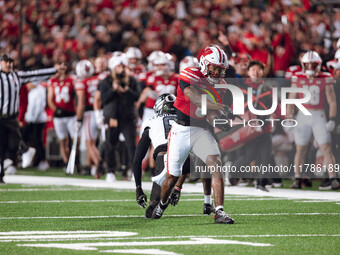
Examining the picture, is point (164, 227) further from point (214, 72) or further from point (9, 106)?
point (9, 106)

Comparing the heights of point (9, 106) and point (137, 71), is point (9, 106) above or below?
below

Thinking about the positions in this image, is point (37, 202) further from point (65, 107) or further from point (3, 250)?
point (65, 107)

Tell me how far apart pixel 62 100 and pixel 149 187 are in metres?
4.12

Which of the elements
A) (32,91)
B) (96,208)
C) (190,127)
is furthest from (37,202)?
(32,91)

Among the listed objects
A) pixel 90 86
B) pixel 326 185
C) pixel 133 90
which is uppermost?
pixel 133 90

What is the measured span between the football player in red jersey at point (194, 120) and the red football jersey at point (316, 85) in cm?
429

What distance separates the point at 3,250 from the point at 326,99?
284 inches

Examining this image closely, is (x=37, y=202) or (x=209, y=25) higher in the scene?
(x=209, y=25)

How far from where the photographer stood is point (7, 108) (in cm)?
1361

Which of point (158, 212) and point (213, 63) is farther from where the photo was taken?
point (158, 212)

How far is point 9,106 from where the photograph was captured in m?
13.6

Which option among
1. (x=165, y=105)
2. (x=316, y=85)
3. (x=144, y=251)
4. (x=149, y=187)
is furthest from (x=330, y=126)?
(x=144, y=251)

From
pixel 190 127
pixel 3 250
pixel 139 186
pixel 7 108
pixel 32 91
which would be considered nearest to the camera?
pixel 3 250

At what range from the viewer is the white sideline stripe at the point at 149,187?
11.2m
